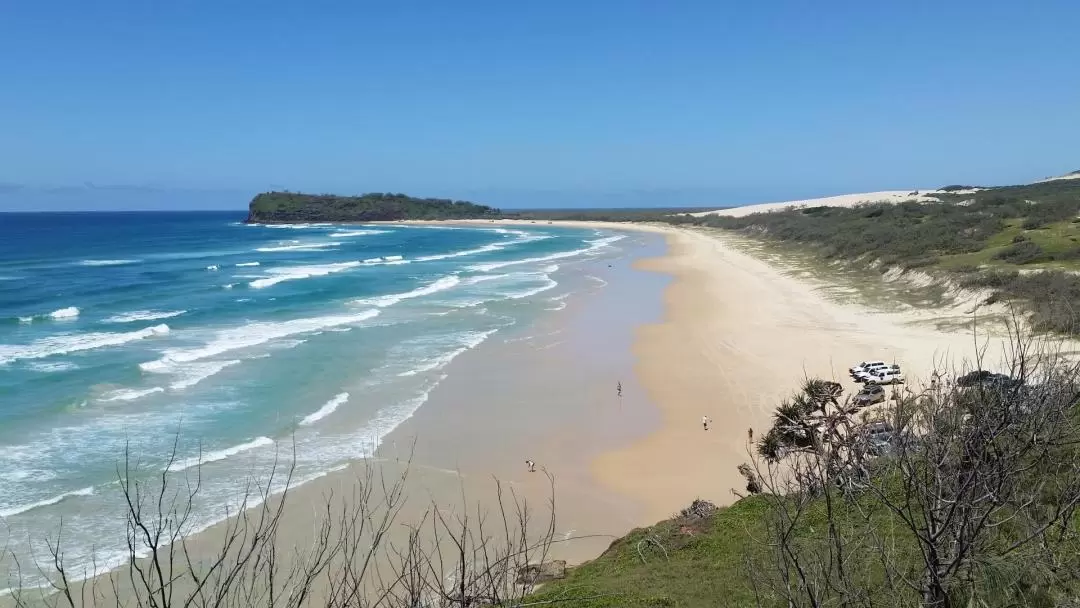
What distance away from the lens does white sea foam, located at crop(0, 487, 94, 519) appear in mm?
12836

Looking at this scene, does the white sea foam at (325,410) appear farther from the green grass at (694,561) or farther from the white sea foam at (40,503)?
the green grass at (694,561)

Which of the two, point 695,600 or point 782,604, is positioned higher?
point 782,604

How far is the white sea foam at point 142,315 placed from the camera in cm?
3239

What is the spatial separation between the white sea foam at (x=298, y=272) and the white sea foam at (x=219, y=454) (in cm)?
2995

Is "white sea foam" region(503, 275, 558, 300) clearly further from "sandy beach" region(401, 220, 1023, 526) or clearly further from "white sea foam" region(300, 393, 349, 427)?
"white sea foam" region(300, 393, 349, 427)

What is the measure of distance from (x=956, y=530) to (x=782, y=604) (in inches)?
66.5

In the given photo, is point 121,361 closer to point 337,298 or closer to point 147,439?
point 147,439

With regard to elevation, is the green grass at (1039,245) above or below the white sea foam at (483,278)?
above

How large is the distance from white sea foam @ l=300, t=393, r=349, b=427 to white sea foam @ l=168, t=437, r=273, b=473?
4.79ft

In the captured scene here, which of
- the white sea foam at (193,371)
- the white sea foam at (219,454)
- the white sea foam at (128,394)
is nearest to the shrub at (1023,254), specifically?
the white sea foam at (219,454)

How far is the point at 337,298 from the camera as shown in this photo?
39.5 m

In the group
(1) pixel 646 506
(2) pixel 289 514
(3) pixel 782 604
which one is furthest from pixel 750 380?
(3) pixel 782 604

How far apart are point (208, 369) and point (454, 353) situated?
8.34 meters

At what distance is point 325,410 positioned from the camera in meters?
18.8
